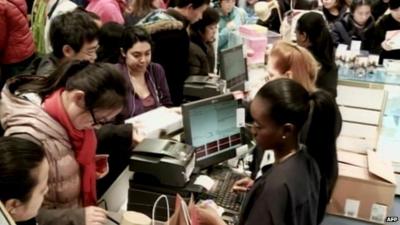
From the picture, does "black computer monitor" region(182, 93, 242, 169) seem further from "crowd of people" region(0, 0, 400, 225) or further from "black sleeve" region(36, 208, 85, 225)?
"black sleeve" region(36, 208, 85, 225)

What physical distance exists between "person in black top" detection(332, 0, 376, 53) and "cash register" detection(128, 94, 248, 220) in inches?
100

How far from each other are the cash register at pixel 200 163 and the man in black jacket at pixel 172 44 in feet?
2.94

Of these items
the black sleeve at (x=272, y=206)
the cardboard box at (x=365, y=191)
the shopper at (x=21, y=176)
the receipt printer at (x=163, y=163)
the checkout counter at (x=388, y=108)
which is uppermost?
the shopper at (x=21, y=176)

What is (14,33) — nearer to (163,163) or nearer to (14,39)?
(14,39)

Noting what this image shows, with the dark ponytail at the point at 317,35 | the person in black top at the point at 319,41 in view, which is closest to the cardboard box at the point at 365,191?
the person in black top at the point at 319,41

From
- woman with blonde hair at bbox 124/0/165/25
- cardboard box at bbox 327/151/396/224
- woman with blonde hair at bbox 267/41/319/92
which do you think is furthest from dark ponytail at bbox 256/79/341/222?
woman with blonde hair at bbox 124/0/165/25

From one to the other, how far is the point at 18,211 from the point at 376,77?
3356 mm

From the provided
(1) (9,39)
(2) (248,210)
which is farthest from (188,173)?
(1) (9,39)

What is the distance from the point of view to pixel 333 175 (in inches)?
70.7

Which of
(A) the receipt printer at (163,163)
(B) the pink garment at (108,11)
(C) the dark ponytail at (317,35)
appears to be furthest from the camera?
(B) the pink garment at (108,11)

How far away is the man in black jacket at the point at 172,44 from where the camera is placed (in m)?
3.14

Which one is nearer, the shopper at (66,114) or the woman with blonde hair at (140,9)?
the shopper at (66,114)

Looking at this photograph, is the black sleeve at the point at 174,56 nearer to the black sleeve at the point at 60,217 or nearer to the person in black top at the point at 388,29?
the black sleeve at the point at 60,217

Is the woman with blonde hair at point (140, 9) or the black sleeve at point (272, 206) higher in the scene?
the woman with blonde hair at point (140, 9)
